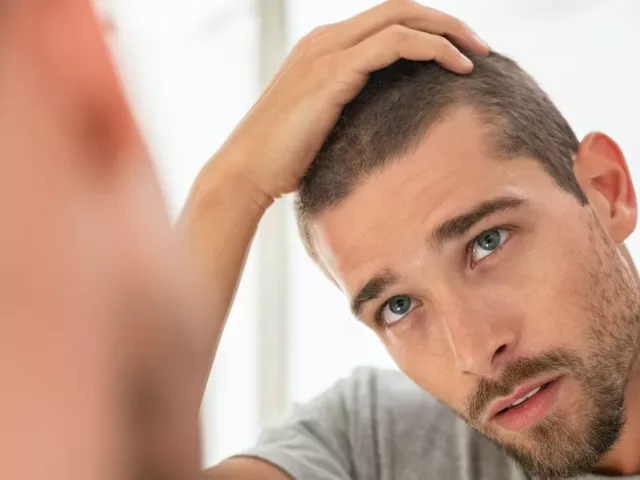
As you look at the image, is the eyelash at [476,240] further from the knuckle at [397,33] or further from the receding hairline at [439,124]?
the knuckle at [397,33]

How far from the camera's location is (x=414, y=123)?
871 millimetres

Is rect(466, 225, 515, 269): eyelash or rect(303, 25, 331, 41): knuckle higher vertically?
rect(303, 25, 331, 41): knuckle

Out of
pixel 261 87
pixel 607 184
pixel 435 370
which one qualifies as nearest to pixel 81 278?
pixel 435 370

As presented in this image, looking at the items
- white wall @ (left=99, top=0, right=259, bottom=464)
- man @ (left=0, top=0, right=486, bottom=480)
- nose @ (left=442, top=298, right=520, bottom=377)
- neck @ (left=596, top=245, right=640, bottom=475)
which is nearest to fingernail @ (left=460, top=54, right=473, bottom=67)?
nose @ (left=442, top=298, right=520, bottom=377)

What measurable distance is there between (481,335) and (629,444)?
29 centimetres

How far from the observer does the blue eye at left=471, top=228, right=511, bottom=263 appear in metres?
0.84

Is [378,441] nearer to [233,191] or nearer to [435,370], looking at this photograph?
[435,370]

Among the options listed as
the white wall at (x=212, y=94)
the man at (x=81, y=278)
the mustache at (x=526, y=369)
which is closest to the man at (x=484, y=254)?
the mustache at (x=526, y=369)

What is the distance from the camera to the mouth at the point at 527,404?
80cm

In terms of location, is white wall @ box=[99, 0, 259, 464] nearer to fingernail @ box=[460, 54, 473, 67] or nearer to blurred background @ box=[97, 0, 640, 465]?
blurred background @ box=[97, 0, 640, 465]

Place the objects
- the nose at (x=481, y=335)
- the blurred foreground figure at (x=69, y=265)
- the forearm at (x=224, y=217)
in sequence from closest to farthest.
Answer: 1. the blurred foreground figure at (x=69, y=265)
2. the nose at (x=481, y=335)
3. the forearm at (x=224, y=217)

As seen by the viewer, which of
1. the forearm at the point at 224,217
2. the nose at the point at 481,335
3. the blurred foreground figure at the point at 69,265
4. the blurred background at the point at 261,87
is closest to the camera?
the blurred foreground figure at the point at 69,265

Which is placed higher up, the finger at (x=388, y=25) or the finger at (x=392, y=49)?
the finger at (x=388, y=25)

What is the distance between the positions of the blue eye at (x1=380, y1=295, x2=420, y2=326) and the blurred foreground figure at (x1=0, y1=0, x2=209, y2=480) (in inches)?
30.7
